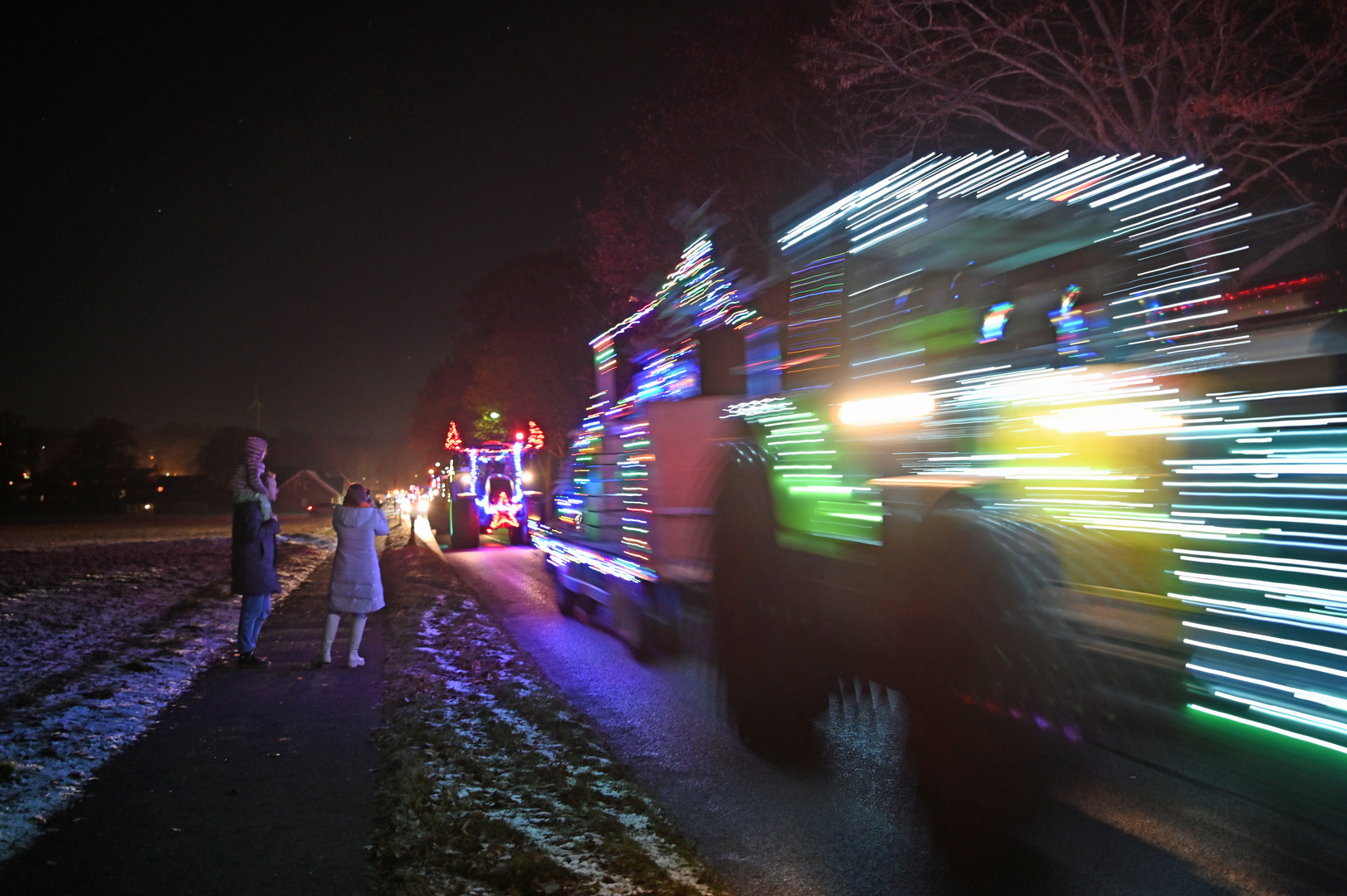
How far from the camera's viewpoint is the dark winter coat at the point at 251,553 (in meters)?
7.84

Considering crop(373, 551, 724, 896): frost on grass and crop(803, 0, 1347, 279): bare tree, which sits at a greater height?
crop(803, 0, 1347, 279): bare tree

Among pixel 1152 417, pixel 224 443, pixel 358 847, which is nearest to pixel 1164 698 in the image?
pixel 1152 417

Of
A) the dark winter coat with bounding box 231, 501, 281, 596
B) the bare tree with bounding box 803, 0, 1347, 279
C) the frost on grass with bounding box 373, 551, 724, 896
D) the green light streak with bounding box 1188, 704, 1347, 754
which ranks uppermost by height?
the bare tree with bounding box 803, 0, 1347, 279

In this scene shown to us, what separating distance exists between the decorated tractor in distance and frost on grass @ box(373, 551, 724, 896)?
14.8 metres

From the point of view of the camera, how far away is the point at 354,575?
800cm

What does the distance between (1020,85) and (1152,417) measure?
35.4ft

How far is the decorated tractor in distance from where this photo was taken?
21969 millimetres

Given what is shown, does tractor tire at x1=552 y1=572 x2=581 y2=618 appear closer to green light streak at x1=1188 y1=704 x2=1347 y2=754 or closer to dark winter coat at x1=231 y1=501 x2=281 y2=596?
dark winter coat at x1=231 y1=501 x2=281 y2=596

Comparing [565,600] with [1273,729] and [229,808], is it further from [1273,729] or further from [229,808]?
[1273,729]

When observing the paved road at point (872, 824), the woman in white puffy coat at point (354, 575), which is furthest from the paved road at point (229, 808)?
the paved road at point (872, 824)

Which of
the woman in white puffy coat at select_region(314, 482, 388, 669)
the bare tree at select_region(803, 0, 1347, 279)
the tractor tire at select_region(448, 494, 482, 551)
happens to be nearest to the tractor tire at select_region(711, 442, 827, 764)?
→ the woman in white puffy coat at select_region(314, 482, 388, 669)

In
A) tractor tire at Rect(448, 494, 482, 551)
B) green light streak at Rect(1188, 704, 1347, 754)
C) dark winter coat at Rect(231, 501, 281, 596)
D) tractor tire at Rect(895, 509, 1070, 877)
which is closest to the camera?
green light streak at Rect(1188, 704, 1347, 754)

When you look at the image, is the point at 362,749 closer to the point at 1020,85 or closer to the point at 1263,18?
the point at 1020,85

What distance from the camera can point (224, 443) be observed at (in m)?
118
